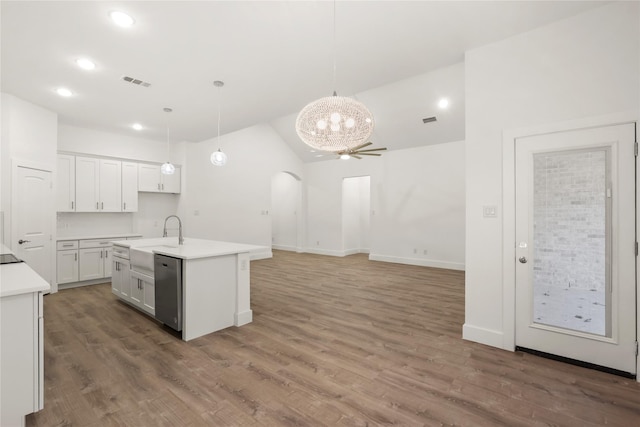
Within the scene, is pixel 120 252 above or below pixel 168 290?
above

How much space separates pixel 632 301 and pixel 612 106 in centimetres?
158

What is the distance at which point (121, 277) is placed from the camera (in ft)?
14.2

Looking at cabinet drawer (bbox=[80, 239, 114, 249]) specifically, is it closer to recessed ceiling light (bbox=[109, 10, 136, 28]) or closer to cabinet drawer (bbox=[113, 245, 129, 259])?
cabinet drawer (bbox=[113, 245, 129, 259])

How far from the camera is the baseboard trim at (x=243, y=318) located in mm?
3553

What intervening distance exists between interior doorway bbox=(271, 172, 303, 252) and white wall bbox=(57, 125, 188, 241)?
423cm

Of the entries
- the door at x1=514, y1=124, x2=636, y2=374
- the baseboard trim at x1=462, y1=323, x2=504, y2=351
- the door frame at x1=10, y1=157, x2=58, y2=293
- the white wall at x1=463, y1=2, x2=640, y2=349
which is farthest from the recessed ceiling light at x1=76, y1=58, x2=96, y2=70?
the baseboard trim at x1=462, y1=323, x2=504, y2=351

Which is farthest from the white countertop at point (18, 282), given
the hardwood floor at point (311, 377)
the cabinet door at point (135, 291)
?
the cabinet door at point (135, 291)

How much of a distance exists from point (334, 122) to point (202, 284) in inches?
87.8

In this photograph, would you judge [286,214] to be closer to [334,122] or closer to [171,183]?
[171,183]

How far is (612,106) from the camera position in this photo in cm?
248

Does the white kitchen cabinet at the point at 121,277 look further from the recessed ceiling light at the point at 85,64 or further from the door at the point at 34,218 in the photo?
the recessed ceiling light at the point at 85,64

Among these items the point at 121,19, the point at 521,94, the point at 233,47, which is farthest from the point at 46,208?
the point at 521,94

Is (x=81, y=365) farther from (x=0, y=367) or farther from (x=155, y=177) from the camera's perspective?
(x=155, y=177)

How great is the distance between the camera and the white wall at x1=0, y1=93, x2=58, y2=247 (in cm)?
418
